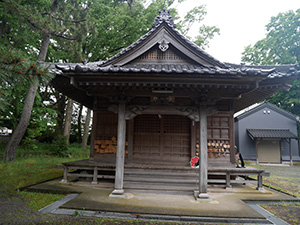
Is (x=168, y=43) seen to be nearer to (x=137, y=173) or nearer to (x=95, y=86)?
(x=95, y=86)

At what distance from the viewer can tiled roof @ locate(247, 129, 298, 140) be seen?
766 inches

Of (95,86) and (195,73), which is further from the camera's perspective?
(95,86)

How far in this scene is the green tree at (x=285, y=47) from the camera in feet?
74.7

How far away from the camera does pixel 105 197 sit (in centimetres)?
556

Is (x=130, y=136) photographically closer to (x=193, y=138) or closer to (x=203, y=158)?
(x=193, y=138)

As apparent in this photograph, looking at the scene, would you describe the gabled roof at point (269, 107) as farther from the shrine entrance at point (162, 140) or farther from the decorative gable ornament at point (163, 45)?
the decorative gable ornament at point (163, 45)

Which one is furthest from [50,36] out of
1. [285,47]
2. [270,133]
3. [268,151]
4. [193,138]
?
[285,47]

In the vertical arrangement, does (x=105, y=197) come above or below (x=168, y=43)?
below

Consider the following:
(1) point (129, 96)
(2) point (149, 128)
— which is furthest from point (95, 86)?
(2) point (149, 128)

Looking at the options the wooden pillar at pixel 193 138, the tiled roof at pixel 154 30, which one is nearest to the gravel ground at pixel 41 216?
the wooden pillar at pixel 193 138

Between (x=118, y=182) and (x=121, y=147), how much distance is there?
107cm

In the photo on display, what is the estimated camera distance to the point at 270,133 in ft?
66.4

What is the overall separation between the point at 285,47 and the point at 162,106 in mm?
25979

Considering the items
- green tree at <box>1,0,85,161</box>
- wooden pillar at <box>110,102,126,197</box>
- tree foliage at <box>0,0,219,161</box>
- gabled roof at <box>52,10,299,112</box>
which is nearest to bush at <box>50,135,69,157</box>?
tree foliage at <box>0,0,219,161</box>
